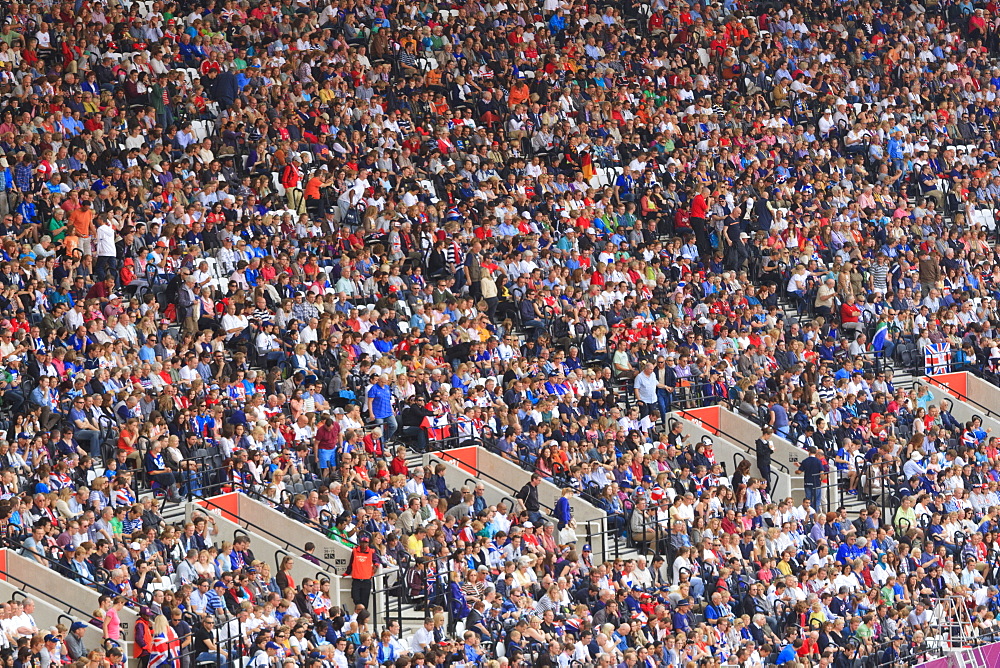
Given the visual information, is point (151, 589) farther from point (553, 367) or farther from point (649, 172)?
Result: point (649, 172)

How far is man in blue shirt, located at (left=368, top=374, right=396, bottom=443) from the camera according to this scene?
3122 cm

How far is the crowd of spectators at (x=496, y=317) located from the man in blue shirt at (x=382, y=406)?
0.04 meters

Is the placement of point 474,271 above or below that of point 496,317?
above

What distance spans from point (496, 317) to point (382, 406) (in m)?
4.57

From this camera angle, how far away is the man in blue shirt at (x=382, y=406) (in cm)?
3122

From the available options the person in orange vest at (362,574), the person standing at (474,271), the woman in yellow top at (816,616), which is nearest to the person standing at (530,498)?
the person in orange vest at (362,574)

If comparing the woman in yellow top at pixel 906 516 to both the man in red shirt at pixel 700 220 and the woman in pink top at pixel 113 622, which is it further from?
the woman in pink top at pixel 113 622

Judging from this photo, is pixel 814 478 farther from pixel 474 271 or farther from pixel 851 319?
pixel 474 271

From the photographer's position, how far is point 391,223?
3566 cm

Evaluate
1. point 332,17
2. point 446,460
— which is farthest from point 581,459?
point 332,17

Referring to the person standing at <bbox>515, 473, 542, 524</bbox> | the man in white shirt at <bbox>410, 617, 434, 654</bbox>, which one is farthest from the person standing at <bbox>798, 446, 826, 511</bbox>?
the man in white shirt at <bbox>410, 617, 434, 654</bbox>

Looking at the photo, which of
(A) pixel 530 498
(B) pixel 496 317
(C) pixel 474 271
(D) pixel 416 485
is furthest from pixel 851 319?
(D) pixel 416 485

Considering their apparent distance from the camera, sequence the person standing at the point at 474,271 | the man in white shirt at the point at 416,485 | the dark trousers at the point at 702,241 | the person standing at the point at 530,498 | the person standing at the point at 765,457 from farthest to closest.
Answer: the dark trousers at the point at 702,241, the person standing at the point at 474,271, the person standing at the point at 765,457, the person standing at the point at 530,498, the man in white shirt at the point at 416,485

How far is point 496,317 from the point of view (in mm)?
35344
